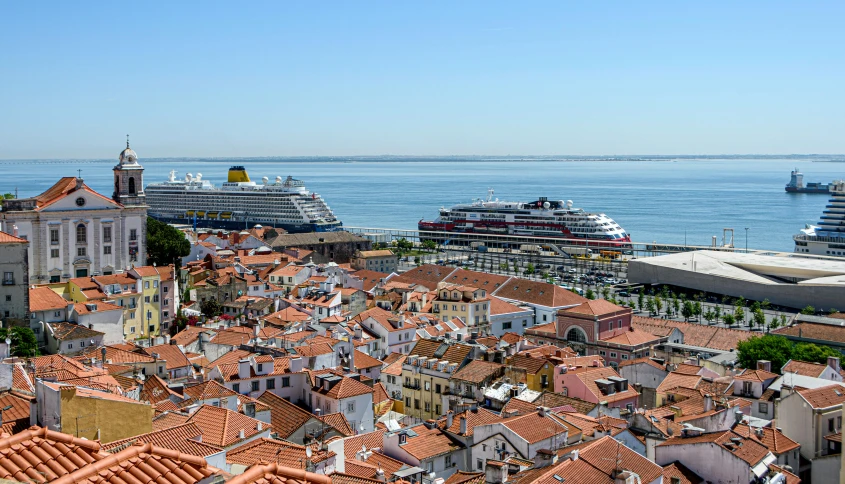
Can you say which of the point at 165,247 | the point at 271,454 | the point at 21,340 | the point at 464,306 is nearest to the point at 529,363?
the point at 271,454

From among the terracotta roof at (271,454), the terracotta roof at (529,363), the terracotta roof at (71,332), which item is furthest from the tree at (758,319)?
the terracotta roof at (271,454)

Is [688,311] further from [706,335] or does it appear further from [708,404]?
[708,404]

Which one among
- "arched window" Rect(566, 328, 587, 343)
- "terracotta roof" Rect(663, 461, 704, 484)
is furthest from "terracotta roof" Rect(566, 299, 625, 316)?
"terracotta roof" Rect(663, 461, 704, 484)

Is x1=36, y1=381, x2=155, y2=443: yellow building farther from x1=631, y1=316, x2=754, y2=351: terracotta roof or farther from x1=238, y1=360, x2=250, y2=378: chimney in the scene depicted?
x1=631, y1=316, x2=754, y2=351: terracotta roof

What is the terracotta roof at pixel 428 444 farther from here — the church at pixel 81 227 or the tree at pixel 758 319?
the tree at pixel 758 319

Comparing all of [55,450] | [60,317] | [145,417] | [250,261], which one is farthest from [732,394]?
[250,261]

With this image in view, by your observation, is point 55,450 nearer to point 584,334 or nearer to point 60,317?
point 60,317
